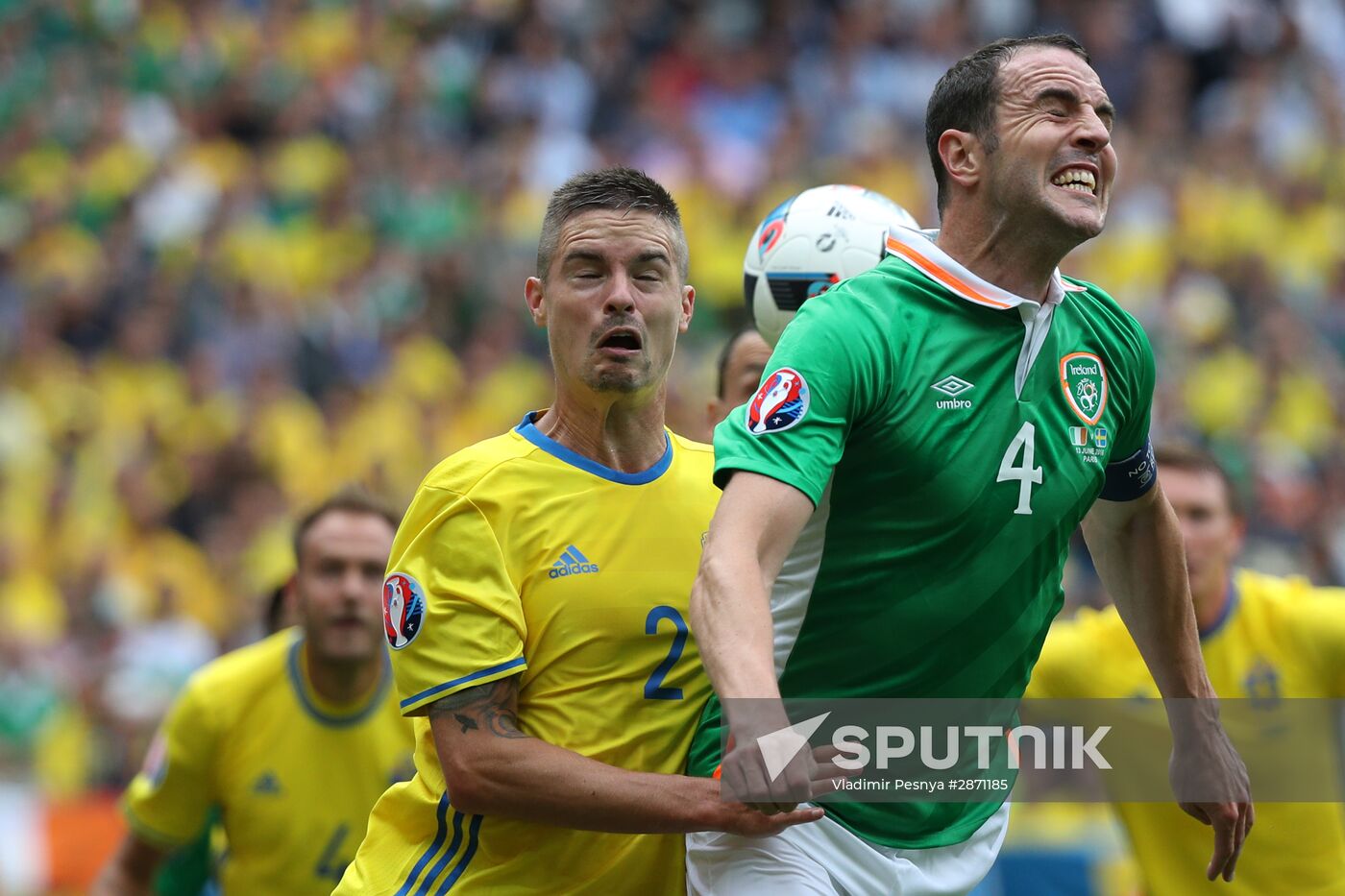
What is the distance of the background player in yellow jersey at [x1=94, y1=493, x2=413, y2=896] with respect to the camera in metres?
6.74

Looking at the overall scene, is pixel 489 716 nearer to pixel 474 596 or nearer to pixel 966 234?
pixel 474 596

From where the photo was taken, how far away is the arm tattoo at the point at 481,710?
436 cm

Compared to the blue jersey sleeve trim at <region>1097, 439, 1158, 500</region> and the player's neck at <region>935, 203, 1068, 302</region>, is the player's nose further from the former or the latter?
the blue jersey sleeve trim at <region>1097, 439, 1158, 500</region>

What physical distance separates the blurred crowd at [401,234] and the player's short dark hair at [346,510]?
17.6 feet

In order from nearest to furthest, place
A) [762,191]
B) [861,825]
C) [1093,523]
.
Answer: [861,825]
[1093,523]
[762,191]

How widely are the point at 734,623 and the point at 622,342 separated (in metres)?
1.26

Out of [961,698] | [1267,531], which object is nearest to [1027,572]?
[961,698]

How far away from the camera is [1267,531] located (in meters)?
12.8

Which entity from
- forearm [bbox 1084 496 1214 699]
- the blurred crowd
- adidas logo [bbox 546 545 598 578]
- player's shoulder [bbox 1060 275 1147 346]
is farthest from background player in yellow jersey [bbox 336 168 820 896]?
the blurred crowd

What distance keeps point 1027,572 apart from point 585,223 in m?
1.40

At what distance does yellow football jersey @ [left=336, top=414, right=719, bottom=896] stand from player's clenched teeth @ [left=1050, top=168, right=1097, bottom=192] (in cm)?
127

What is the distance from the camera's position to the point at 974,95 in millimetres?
4332

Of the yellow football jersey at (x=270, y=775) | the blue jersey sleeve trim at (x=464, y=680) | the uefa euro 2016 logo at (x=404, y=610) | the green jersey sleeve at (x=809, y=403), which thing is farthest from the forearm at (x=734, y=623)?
the yellow football jersey at (x=270, y=775)

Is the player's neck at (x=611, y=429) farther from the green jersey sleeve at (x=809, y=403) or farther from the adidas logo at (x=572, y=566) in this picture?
the green jersey sleeve at (x=809, y=403)
